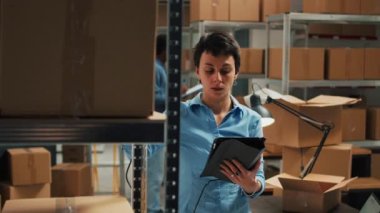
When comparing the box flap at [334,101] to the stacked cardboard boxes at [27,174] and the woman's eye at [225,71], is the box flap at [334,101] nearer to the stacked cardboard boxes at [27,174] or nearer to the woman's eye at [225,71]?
the woman's eye at [225,71]

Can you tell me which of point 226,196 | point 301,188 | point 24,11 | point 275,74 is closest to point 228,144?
point 226,196

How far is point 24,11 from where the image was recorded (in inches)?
39.4

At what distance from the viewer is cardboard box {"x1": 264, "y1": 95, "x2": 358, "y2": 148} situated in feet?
10.2

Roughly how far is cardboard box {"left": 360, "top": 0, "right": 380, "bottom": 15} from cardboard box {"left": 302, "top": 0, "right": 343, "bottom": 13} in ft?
0.65

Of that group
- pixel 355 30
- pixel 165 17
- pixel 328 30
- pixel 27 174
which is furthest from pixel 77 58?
pixel 355 30

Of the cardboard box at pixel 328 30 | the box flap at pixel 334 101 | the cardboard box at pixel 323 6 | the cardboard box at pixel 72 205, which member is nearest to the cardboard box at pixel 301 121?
the box flap at pixel 334 101

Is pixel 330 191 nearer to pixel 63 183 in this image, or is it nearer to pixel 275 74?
pixel 275 74

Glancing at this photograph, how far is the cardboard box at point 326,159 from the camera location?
3178 mm

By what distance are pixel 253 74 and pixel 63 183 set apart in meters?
1.87

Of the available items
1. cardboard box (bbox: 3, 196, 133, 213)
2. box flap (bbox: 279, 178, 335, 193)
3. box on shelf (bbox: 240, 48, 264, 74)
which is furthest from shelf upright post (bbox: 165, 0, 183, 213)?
box on shelf (bbox: 240, 48, 264, 74)

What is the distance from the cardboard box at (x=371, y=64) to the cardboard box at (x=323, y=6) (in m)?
0.39

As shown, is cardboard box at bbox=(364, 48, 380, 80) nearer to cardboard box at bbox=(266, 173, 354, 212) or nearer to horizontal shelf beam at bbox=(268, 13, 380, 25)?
horizontal shelf beam at bbox=(268, 13, 380, 25)

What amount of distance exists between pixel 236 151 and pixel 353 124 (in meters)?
2.67

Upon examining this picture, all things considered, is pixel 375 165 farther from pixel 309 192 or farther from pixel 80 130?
pixel 80 130
